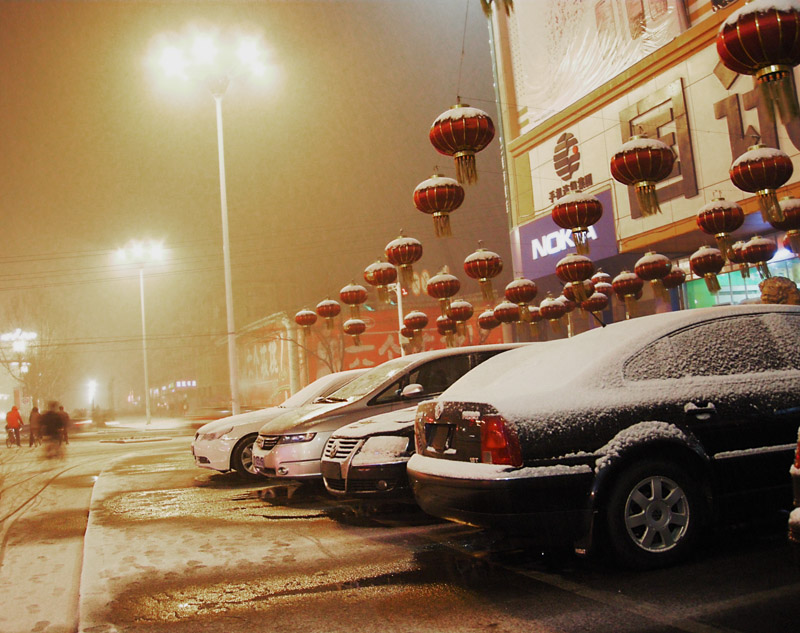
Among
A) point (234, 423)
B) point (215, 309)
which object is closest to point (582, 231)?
point (234, 423)

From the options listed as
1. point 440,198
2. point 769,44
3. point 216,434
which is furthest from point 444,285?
point 769,44

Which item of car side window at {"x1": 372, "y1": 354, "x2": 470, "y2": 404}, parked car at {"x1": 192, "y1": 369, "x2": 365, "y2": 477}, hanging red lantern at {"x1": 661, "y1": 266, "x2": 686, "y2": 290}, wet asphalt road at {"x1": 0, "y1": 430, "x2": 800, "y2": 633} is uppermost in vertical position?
hanging red lantern at {"x1": 661, "y1": 266, "x2": 686, "y2": 290}

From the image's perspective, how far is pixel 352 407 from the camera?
8.21 m

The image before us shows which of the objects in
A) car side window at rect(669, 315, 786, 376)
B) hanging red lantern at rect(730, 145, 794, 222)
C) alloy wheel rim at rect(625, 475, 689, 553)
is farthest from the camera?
hanging red lantern at rect(730, 145, 794, 222)

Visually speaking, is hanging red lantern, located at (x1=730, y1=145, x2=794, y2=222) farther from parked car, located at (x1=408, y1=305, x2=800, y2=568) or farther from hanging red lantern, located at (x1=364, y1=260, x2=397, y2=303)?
hanging red lantern, located at (x1=364, y1=260, x2=397, y2=303)

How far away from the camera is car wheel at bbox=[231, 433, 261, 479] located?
33.8 feet

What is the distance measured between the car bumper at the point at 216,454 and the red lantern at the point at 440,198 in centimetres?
532

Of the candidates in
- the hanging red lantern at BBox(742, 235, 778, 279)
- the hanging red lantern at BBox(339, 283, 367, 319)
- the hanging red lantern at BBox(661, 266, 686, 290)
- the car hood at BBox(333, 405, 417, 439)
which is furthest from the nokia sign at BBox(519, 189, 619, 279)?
the car hood at BBox(333, 405, 417, 439)

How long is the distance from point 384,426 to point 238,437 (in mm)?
4161

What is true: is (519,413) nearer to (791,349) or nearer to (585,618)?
(585,618)

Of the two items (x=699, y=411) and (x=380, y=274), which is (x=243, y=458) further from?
(x=380, y=274)

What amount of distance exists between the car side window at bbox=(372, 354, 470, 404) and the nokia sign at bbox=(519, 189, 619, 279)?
17.9 m

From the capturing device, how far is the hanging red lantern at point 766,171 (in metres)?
11.4

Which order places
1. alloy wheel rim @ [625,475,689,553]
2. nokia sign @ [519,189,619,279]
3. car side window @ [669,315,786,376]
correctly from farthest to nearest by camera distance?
nokia sign @ [519,189,619,279]
car side window @ [669,315,786,376]
alloy wheel rim @ [625,475,689,553]
